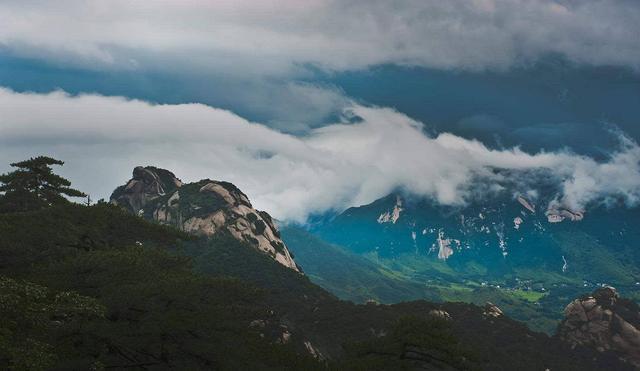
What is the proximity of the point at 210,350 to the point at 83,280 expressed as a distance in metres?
15.0

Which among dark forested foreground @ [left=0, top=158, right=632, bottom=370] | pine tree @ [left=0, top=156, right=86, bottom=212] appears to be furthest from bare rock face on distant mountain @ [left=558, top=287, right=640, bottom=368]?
pine tree @ [left=0, top=156, right=86, bottom=212]

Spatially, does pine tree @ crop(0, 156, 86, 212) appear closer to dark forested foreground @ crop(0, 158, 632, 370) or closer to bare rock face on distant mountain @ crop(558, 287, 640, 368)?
dark forested foreground @ crop(0, 158, 632, 370)

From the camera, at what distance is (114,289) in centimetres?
5059

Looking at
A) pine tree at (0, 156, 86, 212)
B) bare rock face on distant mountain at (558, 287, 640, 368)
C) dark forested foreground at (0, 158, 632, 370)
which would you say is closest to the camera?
dark forested foreground at (0, 158, 632, 370)

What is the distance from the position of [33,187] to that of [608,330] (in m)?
175

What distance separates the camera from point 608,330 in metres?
191

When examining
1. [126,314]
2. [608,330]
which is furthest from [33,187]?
[608,330]

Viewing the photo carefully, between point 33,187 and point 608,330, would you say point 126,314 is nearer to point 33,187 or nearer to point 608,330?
point 33,187

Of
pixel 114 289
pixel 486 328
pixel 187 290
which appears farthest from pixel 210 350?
pixel 486 328

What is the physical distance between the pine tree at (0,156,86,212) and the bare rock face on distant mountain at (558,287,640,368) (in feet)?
531

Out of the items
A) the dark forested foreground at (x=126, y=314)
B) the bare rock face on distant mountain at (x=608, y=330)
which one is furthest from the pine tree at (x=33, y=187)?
the bare rock face on distant mountain at (x=608, y=330)

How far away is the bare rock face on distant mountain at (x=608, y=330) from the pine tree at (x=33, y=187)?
531 feet

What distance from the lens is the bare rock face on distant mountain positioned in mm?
186000

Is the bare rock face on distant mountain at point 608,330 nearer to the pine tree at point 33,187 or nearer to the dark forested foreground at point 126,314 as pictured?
the dark forested foreground at point 126,314
